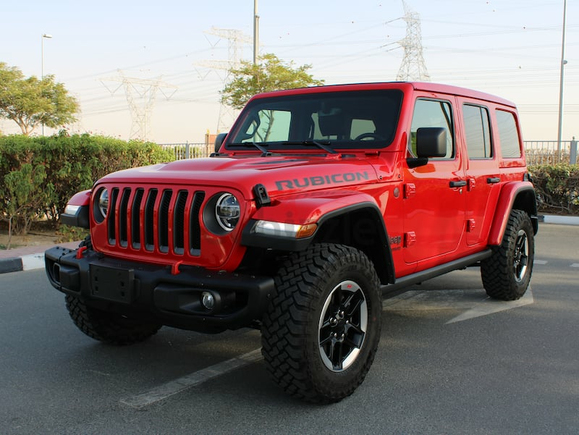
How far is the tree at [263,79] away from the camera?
83.3 ft

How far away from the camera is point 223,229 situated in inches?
128

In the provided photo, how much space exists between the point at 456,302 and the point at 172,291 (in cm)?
344

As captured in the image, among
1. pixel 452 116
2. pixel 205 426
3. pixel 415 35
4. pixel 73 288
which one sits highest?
pixel 415 35

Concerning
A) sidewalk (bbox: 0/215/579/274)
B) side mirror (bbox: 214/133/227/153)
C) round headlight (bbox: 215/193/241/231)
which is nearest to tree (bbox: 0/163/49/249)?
sidewalk (bbox: 0/215/579/274)

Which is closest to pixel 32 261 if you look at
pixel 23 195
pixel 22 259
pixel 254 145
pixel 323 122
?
pixel 22 259

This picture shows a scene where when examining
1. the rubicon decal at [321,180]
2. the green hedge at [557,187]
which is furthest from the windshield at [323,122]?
the green hedge at [557,187]

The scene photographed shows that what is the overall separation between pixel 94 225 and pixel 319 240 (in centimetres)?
141

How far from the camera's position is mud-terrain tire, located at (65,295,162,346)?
13.3ft

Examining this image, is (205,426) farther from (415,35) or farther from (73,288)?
(415,35)

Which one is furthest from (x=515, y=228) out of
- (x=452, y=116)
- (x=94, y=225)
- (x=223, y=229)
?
(x=94, y=225)

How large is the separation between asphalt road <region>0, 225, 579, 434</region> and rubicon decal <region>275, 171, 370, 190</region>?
1.21 meters

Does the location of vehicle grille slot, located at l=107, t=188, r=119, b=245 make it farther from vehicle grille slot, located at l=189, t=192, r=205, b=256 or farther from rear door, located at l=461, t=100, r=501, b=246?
rear door, located at l=461, t=100, r=501, b=246

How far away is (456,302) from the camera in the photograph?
5.73 metres

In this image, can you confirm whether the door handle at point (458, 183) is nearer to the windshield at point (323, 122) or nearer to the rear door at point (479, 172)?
the rear door at point (479, 172)
